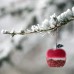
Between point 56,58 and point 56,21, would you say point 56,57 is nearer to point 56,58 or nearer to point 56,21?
point 56,58

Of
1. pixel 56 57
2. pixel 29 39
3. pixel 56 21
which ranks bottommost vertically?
pixel 29 39

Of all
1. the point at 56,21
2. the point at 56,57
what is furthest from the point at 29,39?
the point at 56,21

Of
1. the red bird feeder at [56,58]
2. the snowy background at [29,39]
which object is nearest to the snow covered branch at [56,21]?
the red bird feeder at [56,58]

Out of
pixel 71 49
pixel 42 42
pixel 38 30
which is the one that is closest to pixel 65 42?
pixel 71 49

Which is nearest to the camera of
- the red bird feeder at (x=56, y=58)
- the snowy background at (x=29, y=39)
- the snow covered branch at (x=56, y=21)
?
the snow covered branch at (x=56, y=21)

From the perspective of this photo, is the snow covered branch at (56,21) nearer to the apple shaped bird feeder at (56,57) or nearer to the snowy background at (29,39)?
the apple shaped bird feeder at (56,57)

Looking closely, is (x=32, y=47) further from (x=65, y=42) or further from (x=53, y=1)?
(x=53, y=1)
